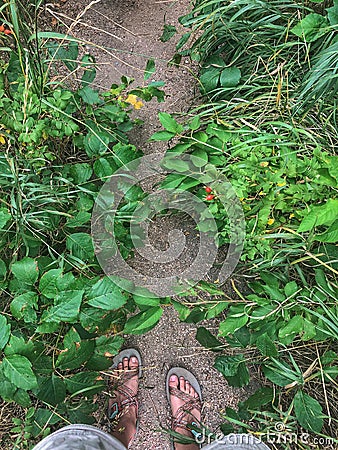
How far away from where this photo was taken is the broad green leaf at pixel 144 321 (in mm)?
1114

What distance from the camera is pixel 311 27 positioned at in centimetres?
126

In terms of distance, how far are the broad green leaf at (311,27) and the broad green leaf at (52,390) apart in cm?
124

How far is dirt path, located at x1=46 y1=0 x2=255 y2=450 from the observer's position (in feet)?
4.75

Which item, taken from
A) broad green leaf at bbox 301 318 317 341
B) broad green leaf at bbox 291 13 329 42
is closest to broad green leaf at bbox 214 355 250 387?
broad green leaf at bbox 301 318 317 341

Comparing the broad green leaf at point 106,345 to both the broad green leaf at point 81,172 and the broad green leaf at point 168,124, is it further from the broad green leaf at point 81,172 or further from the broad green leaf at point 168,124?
the broad green leaf at point 168,124

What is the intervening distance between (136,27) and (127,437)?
62.6 inches

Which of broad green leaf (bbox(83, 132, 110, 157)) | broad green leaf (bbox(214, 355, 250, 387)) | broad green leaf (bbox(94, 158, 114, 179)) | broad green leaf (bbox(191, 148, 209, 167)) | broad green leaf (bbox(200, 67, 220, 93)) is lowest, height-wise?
broad green leaf (bbox(214, 355, 250, 387))

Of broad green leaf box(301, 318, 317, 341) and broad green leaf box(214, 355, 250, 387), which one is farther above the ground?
broad green leaf box(301, 318, 317, 341)

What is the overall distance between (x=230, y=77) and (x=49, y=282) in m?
0.90

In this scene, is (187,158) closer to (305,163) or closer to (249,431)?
(305,163)

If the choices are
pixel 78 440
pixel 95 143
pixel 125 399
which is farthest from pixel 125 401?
pixel 95 143

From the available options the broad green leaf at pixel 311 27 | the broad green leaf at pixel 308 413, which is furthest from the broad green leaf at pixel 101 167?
the broad green leaf at pixel 308 413

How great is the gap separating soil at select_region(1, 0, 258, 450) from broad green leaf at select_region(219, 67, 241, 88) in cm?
12

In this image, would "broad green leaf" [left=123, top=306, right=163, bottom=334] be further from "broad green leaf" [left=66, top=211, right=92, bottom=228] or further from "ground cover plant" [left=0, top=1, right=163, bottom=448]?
"broad green leaf" [left=66, top=211, right=92, bottom=228]
